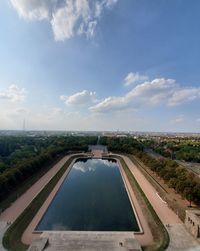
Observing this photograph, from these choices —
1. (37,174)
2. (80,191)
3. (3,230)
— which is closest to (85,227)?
(3,230)

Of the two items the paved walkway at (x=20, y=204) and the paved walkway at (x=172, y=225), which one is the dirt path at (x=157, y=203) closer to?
the paved walkway at (x=172, y=225)

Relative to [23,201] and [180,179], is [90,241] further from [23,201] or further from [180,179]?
[180,179]

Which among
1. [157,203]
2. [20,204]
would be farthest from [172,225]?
[20,204]

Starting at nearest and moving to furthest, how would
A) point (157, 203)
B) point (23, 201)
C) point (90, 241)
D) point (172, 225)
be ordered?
point (90, 241), point (172, 225), point (23, 201), point (157, 203)

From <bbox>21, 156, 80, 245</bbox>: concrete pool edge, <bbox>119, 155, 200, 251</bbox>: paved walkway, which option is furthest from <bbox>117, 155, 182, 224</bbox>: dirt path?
<bbox>21, 156, 80, 245</bbox>: concrete pool edge

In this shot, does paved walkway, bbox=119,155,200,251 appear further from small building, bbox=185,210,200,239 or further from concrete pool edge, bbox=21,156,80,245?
concrete pool edge, bbox=21,156,80,245

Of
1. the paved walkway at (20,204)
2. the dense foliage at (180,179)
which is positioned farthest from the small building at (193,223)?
the paved walkway at (20,204)
